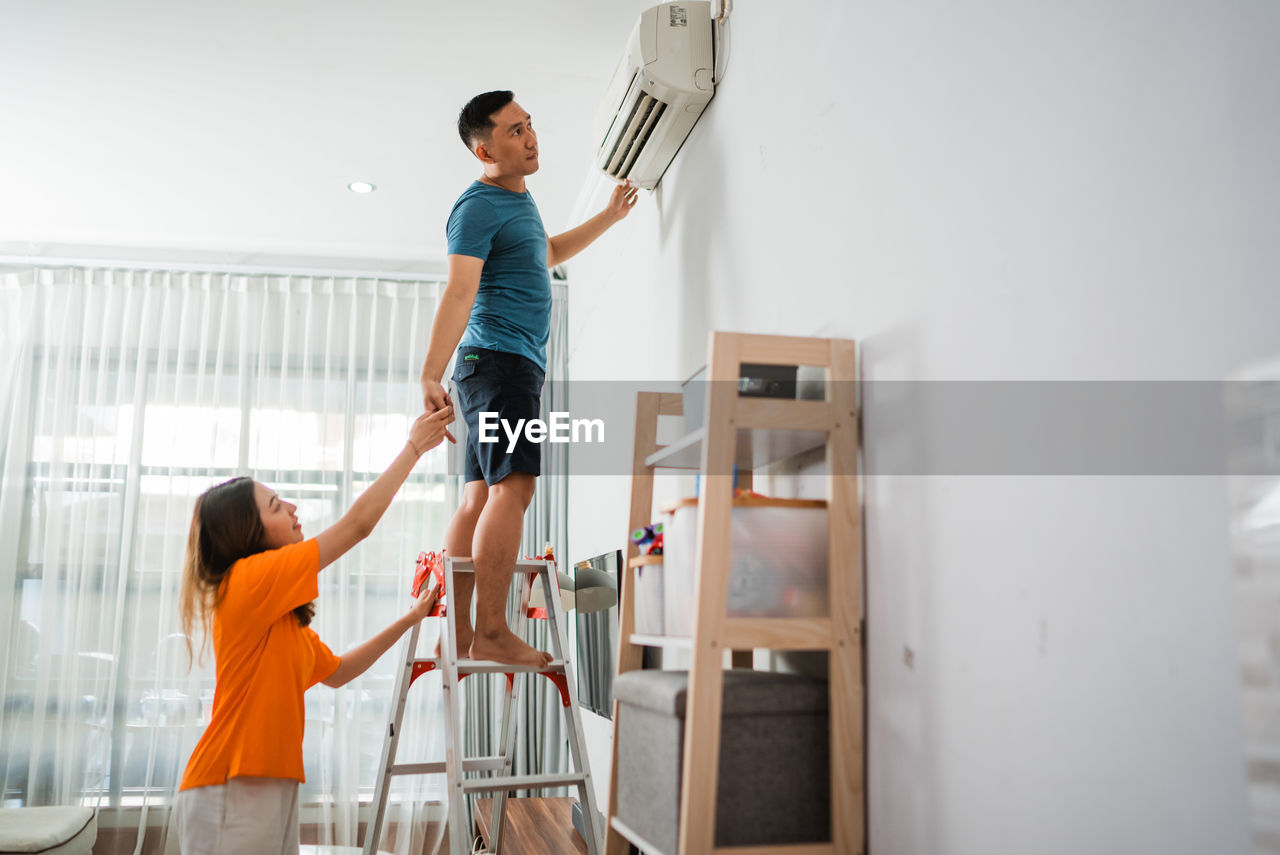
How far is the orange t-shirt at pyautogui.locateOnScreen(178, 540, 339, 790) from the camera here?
1777 mm

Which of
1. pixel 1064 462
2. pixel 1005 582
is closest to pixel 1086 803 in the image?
pixel 1005 582

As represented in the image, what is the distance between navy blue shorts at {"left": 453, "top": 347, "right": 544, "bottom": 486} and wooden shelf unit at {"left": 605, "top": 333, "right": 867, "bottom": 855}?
2.45 ft

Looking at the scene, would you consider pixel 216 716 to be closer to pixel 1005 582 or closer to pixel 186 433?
pixel 1005 582

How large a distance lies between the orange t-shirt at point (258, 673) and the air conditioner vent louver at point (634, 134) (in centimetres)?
131

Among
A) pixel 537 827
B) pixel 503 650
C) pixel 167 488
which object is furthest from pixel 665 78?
pixel 167 488

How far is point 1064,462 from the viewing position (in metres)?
1.00

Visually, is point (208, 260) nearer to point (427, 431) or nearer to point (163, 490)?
point (163, 490)

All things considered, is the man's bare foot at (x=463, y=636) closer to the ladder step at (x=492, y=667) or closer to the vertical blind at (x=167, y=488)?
the ladder step at (x=492, y=667)

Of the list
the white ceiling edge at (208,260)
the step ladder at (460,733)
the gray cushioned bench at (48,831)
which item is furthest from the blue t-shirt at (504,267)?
the gray cushioned bench at (48,831)

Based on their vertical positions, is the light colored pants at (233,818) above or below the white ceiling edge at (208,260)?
below

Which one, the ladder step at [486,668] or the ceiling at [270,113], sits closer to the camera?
the ladder step at [486,668]

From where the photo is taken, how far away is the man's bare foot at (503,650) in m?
2.10

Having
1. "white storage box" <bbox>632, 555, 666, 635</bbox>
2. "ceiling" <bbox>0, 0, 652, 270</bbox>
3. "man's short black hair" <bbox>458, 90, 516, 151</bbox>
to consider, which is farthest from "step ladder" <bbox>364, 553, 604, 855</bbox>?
"ceiling" <bbox>0, 0, 652, 270</bbox>

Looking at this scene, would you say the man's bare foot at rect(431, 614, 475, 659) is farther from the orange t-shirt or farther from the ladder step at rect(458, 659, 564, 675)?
the orange t-shirt
